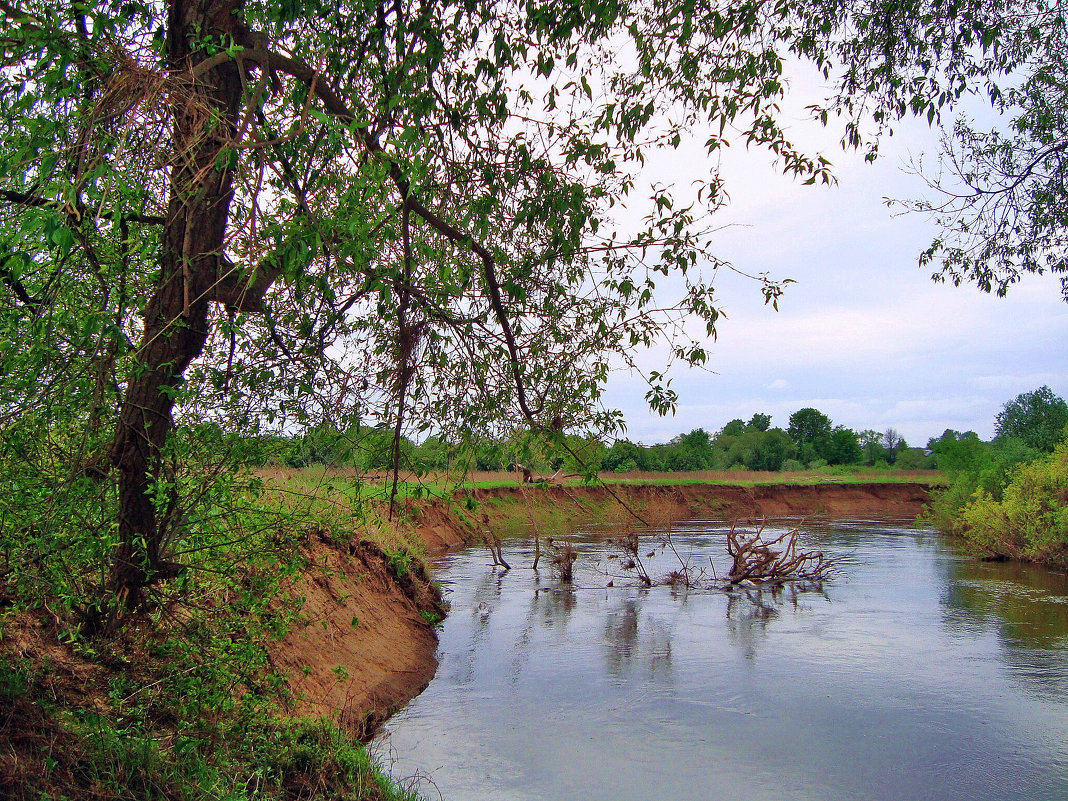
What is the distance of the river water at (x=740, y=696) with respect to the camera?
867cm

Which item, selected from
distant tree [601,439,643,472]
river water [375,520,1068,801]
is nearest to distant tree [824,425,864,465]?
river water [375,520,1068,801]

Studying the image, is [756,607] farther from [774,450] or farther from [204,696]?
[774,450]

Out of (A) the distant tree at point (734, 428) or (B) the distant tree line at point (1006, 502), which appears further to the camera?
(A) the distant tree at point (734, 428)

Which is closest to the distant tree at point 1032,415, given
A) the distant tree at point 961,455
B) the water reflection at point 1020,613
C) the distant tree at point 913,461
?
the distant tree at point 913,461

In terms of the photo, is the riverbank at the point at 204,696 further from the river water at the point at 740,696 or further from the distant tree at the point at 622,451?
the river water at the point at 740,696

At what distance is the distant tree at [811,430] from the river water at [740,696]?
7757 cm

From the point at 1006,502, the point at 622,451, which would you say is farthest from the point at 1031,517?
the point at 622,451

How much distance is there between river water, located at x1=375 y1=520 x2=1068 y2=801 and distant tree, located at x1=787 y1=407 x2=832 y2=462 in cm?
7757

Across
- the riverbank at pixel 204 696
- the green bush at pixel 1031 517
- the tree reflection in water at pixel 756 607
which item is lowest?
the tree reflection in water at pixel 756 607

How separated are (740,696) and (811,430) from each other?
92099 millimetres

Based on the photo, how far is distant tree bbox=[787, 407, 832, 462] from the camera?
9438 cm

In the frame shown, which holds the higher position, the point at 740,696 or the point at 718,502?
the point at 718,502

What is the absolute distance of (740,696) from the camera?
1142 centimetres

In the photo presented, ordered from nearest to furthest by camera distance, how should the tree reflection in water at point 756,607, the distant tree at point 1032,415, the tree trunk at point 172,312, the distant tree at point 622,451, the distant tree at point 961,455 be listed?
the tree trunk at point 172,312 → the distant tree at point 622,451 → the tree reflection in water at point 756,607 → the distant tree at point 961,455 → the distant tree at point 1032,415
